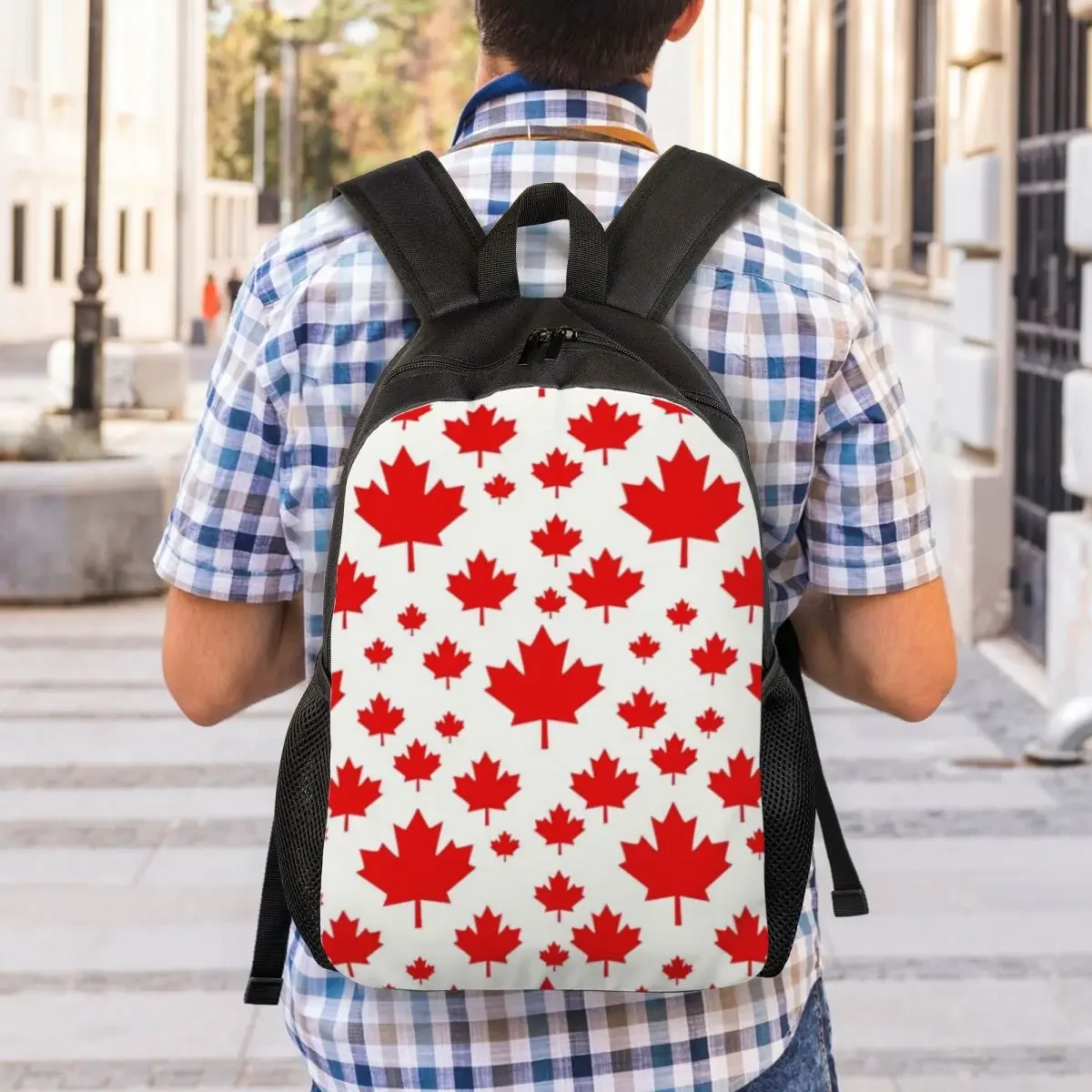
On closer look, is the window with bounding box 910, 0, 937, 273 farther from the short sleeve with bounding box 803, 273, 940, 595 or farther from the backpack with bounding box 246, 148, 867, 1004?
the backpack with bounding box 246, 148, 867, 1004

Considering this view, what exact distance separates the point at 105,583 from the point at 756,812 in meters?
8.87

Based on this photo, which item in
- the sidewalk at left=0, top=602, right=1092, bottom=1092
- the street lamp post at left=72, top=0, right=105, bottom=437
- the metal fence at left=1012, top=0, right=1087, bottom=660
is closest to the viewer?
the sidewalk at left=0, top=602, right=1092, bottom=1092

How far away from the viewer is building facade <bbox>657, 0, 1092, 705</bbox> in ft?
24.3

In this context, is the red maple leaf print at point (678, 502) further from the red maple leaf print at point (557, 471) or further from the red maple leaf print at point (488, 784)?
the red maple leaf print at point (488, 784)

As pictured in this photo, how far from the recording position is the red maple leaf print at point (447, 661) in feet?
4.88

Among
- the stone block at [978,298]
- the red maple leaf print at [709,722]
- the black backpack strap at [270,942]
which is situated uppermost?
the stone block at [978,298]

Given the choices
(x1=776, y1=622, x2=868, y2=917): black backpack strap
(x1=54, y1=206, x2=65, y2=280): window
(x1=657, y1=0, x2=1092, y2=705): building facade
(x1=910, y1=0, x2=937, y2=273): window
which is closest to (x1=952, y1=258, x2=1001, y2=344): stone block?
(x1=657, y1=0, x2=1092, y2=705): building facade

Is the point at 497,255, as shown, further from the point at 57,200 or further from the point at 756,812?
the point at 57,200

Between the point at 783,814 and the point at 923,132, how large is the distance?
34.5ft

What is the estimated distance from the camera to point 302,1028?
167cm

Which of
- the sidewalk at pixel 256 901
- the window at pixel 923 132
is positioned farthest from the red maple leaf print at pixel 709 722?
the window at pixel 923 132

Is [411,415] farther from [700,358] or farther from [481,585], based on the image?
[700,358]

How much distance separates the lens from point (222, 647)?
1.73 m

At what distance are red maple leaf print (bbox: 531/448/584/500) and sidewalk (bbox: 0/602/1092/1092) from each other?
9.12ft
